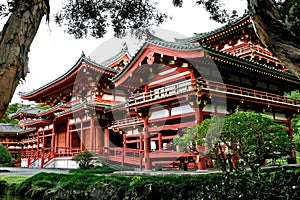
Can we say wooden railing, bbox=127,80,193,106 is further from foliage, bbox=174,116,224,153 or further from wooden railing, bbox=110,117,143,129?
foliage, bbox=174,116,224,153

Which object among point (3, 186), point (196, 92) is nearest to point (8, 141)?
point (3, 186)

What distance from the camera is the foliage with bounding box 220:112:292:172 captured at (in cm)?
573

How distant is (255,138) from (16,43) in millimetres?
4989

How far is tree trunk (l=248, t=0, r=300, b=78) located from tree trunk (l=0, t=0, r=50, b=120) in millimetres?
2034

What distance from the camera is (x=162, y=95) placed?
50.0ft

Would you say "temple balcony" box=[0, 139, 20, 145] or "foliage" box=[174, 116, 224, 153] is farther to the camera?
"temple balcony" box=[0, 139, 20, 145]

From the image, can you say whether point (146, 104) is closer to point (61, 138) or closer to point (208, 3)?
point (208, 3)

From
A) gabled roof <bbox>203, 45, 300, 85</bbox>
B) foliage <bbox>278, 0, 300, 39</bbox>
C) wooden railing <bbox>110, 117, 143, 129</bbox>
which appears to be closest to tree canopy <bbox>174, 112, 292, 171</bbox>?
foliage <bbox>278, 0, 300, 39</bbox>

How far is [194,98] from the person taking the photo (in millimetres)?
13133

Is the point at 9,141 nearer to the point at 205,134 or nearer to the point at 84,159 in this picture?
the point at 84,159

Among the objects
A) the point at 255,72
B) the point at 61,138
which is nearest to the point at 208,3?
the point at 255,72

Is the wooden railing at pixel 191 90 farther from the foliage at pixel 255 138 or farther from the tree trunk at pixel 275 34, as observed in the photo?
the tree trunk at pixel 275 34

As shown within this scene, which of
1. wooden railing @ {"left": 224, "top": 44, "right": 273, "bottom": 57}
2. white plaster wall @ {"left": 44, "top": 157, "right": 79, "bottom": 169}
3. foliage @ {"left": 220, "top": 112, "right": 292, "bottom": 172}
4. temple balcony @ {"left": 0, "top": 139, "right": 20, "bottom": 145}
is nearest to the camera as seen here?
foliage @ {"left": 220, "top": 112, "right": 292, "bottom": 172}

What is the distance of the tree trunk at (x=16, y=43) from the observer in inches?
79.9
